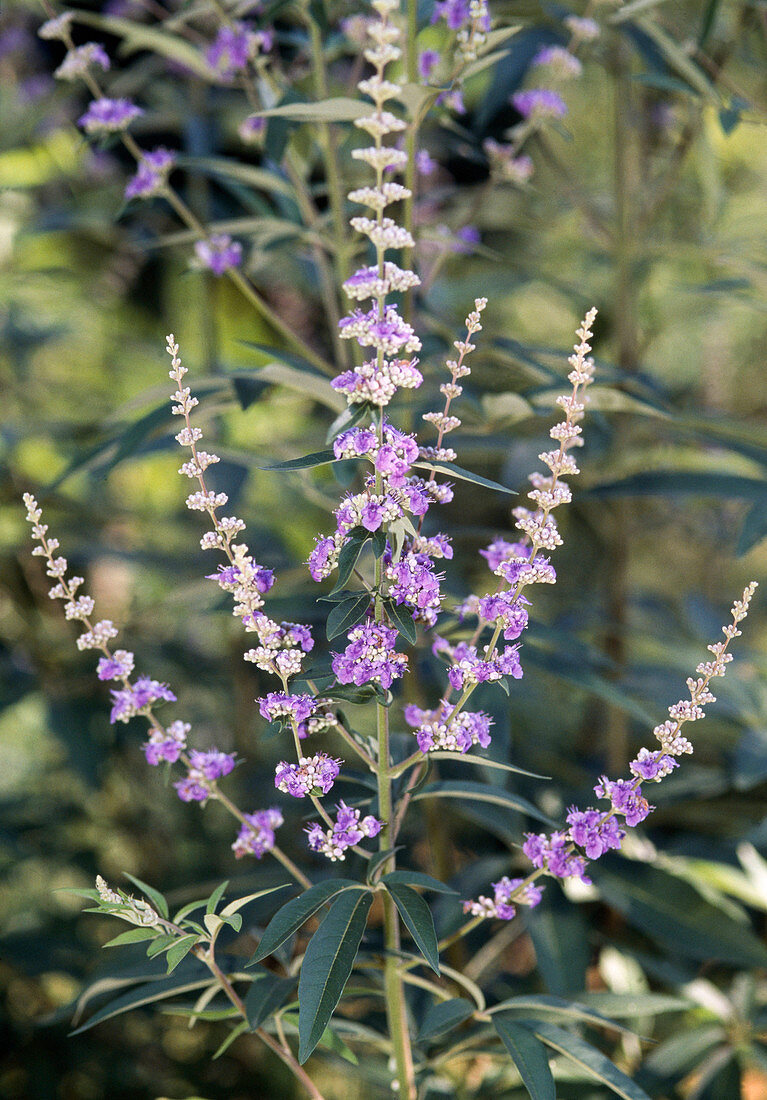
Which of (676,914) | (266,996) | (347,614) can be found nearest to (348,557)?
(347,614)

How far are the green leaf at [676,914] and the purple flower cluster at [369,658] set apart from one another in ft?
2.29

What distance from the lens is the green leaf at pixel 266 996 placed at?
0.69 metres

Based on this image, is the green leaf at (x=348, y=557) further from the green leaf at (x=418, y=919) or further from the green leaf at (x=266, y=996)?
the green leaf at (x=266, y=996)

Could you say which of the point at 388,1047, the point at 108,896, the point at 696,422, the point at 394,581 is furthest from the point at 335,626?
the point at 696,422

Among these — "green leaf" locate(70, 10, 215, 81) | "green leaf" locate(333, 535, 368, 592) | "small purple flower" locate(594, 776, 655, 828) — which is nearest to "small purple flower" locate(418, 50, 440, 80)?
"green leaf" locate(70, 10, 215, 81)

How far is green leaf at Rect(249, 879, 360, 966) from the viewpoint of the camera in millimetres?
572

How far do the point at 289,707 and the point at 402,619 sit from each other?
0.30ft

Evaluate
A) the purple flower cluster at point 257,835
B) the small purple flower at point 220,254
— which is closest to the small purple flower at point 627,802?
the purple flower cluster at point 257,835

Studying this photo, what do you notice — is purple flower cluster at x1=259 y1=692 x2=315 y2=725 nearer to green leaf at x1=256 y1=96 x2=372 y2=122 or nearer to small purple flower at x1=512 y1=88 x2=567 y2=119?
green leaf at x1=256 y1=96 x2=372 y2=122

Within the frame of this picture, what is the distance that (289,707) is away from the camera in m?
0.59

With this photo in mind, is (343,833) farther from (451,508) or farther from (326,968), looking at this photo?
(451,508)

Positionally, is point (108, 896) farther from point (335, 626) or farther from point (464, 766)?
point (464, 766)

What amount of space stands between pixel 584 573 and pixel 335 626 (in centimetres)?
165

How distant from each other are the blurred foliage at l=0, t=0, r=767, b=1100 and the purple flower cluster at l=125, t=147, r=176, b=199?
3 centimetres
